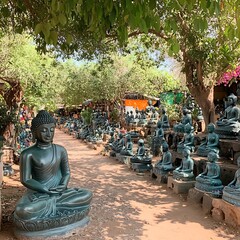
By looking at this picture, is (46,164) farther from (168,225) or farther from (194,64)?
(194,64)

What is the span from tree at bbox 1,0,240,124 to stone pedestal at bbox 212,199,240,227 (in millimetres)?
2525

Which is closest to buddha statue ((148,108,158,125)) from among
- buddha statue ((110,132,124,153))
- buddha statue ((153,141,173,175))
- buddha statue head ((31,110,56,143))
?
buddha statue ((110,132,124,153))

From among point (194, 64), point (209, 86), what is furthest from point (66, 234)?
point (209, 86)

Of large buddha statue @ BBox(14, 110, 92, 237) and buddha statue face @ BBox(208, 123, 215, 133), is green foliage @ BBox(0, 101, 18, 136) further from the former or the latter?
buddha statue face @ BBox(208, 123, 215, 133)

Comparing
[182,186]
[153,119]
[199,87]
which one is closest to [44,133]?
[182,186]

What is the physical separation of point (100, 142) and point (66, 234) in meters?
11.2

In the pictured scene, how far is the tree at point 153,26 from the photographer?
295 centimetres

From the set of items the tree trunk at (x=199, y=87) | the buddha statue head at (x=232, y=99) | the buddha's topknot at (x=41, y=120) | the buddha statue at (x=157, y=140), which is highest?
the tree trunk at (x=199, y=87)

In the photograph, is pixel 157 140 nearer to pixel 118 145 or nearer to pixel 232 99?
pixel 118 145

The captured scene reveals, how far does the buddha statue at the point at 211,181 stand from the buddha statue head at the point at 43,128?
2.96m

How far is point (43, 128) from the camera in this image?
4852mm

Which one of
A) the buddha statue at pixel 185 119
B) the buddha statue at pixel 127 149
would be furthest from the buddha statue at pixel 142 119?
the buddha statue at pixel 185 119

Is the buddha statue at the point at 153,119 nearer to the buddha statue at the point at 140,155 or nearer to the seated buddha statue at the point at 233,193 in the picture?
the buddha statue at the point at 140,155

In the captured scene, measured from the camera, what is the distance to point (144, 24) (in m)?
2.86
